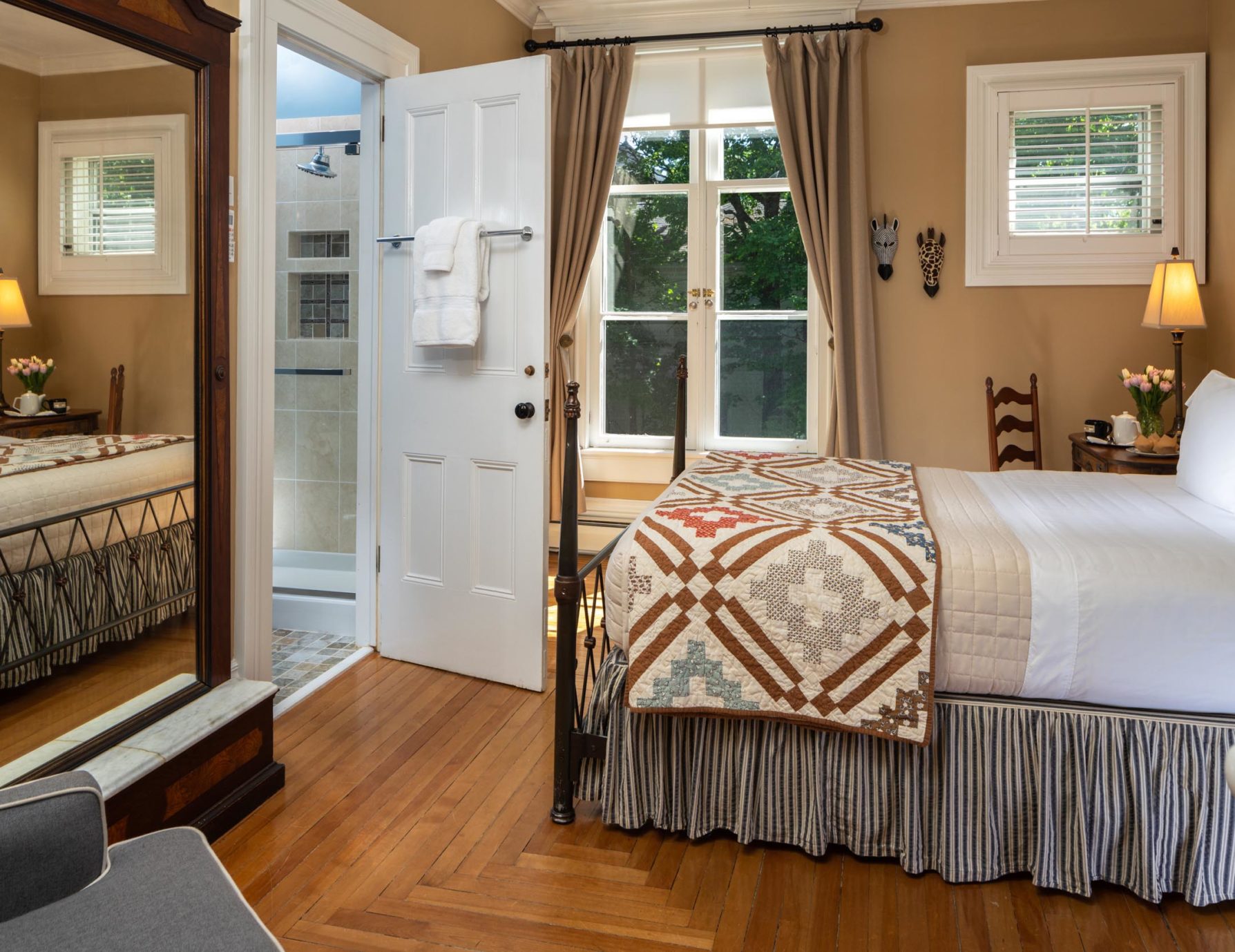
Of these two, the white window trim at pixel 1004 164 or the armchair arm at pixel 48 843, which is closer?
the armchair arm at pixel 48 843

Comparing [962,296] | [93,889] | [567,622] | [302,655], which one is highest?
[962,296]

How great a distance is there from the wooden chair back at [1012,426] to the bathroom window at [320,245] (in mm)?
3079

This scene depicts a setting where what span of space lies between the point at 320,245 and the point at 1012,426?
334 cm

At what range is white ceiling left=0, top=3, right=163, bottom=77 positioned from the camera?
1.77 meters

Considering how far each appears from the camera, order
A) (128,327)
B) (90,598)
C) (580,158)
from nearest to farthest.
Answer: (90,598) < (128,327) < (580,158)

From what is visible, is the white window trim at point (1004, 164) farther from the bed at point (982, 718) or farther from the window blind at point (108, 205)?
the window blind at point (108, 205)

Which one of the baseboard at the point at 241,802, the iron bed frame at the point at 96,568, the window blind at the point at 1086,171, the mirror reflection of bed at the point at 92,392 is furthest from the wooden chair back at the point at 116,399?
the window blind at the point at 1086,171

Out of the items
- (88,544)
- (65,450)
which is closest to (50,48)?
(65,450)

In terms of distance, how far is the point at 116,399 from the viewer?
6.73 ft

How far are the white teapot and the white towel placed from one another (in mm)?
2576

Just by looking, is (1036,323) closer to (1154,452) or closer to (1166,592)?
(1154,452)

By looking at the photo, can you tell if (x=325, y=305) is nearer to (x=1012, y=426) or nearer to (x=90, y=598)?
(x=90, y=598)

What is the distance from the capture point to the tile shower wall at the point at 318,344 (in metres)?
4.61

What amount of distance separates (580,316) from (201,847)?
159 inches
